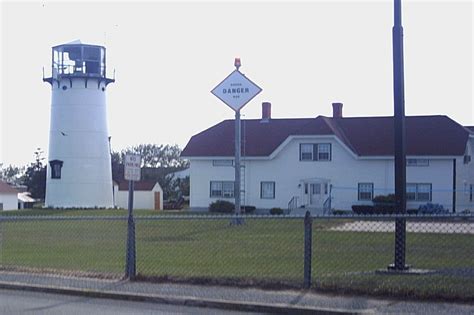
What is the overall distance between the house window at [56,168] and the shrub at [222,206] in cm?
1176

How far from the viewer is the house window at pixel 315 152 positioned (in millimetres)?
A: 50438

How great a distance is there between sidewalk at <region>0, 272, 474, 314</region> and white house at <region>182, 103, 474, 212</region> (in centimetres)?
3681

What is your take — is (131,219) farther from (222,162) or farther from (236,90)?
(222,162)

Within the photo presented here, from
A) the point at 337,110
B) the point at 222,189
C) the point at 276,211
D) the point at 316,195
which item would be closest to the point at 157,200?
the point at 222,189

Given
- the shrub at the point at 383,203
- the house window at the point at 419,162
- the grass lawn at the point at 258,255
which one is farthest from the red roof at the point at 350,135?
the grass lawn at the point at 258,255

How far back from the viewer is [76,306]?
11.2 metres

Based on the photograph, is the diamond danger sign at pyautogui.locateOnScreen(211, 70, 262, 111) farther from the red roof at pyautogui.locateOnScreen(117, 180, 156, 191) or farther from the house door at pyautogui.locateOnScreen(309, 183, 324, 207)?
the red roof at pyautogui.locateOnScreen(117, 180, 156, 191)

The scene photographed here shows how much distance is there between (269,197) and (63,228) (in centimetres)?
2605

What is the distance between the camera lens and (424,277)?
11984mm

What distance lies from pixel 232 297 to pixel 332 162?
3986 centimetres

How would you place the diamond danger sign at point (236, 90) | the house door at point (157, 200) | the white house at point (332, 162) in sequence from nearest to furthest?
the diamond danger sign at point (236, 90) → the white house at point (332, 162) → the house door at point (157, 200)

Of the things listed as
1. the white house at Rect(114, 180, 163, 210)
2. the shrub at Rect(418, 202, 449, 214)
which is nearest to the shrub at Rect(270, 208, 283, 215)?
the shrub at Rect(418, 202, 449, 214)

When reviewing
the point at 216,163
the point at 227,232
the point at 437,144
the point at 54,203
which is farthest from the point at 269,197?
the point at 227,232

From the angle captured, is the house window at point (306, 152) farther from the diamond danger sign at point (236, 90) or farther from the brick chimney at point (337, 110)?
the diamond danger sign at point (236, 90)
